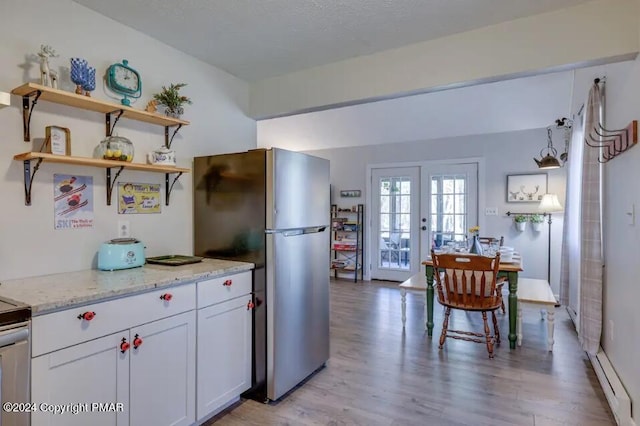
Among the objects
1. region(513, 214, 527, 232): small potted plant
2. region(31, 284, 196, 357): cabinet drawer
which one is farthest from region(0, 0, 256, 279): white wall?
region(513, 214, 527, 232): small potted plant

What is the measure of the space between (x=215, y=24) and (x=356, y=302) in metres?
3.64

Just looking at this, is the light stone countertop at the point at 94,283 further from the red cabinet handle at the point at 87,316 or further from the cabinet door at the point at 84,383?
the cabinet door at the point at 84,383

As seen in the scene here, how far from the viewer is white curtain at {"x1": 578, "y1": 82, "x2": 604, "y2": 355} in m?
2.56

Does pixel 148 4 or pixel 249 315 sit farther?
pixel 249 315

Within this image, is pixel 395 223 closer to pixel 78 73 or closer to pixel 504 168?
pixel 504 168

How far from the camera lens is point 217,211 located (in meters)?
2.51

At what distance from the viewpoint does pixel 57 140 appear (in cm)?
185

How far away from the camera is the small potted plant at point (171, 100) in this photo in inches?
94.3

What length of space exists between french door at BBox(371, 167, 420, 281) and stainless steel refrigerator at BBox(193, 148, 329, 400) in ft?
11.3

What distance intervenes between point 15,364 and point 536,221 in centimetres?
541

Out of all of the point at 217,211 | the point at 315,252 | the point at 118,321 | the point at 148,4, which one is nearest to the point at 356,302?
the point at 315,252

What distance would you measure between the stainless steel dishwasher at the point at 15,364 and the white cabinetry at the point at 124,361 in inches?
1.2

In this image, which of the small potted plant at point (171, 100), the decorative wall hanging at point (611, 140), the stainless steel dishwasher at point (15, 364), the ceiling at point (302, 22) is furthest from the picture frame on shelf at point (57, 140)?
the decorative wall hanging at point (611, 140)

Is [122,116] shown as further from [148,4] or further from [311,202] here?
[311,202]
